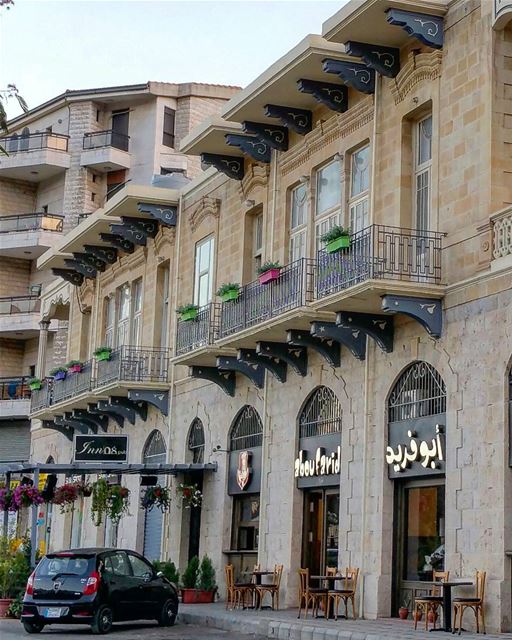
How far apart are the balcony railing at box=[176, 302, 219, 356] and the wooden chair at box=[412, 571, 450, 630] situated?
8479mm

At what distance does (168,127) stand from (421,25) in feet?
105

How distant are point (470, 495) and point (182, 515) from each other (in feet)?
39.5

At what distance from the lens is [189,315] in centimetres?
2641

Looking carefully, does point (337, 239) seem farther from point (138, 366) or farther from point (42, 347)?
point (42, 347)

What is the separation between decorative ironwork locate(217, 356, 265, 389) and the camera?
80.9 feet

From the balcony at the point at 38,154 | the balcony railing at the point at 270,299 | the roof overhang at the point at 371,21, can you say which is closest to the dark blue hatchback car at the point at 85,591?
the balcony railing at the point at 270,299

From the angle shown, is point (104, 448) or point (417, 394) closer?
point (417, 394)

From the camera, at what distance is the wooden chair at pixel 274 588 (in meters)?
21.5

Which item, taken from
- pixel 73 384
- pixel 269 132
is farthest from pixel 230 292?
pixel 73 384

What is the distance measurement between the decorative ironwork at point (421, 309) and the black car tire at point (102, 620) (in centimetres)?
636

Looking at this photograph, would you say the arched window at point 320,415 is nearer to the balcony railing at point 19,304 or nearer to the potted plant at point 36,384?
the potted plant at point 36,384

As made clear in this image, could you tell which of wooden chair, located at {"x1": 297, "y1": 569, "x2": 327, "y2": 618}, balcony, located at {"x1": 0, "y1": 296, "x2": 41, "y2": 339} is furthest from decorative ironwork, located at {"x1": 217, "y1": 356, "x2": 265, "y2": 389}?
balcony, located at {"x1": 0, "y1": 296, "x2": 41, "y2": 339}

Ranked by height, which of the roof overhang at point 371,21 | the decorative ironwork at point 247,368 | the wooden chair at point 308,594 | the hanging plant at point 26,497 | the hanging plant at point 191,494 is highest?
the roof overhang at point 371,21

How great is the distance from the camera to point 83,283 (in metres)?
38.5
